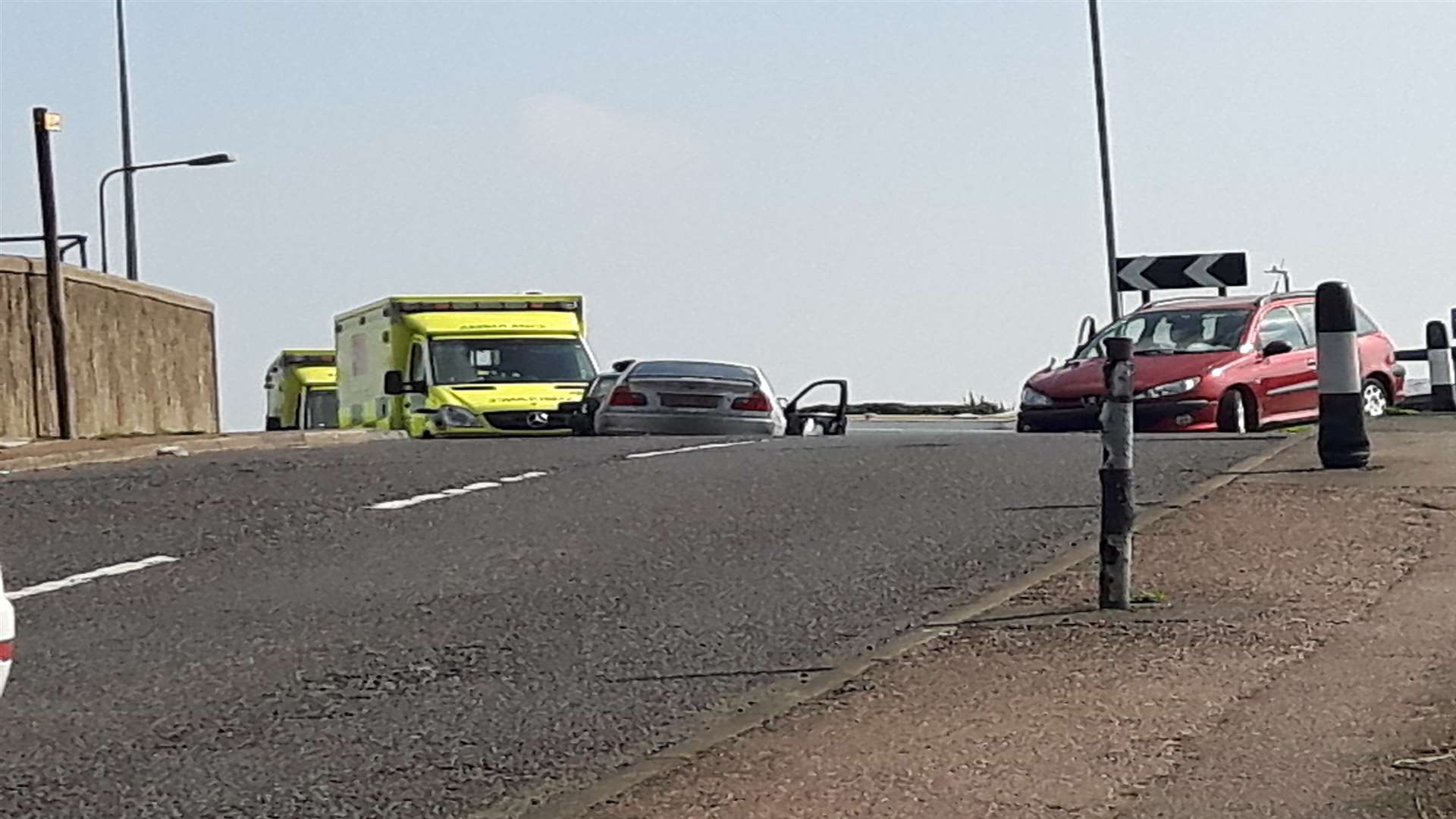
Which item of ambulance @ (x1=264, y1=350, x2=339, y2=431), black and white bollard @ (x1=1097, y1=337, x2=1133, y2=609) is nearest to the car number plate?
black and white bollard @ (x1=1097, y1=337, x2=1133, y2=609)

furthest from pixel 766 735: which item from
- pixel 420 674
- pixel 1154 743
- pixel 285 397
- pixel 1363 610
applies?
pixel 285 397

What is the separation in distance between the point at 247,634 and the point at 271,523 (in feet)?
11.8

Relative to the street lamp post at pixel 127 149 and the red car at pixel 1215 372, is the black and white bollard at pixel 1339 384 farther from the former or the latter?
the street lamp post at pixel 127 149

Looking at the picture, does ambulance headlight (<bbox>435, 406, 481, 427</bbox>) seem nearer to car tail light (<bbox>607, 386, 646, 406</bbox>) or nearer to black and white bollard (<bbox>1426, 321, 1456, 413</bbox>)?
car tail light (<bbox>607, 386, 646, 406</bbox>)

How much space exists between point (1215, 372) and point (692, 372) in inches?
246

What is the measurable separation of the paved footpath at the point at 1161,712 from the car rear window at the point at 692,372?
48.0 feet

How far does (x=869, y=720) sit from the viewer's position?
6836 millimetres

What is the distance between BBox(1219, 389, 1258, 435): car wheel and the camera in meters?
20.3

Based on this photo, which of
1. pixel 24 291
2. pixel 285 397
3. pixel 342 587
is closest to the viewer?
pixel 342 587

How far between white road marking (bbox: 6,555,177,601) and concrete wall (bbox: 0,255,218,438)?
13634 millimetres

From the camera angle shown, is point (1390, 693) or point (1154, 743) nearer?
point (1154, 743)

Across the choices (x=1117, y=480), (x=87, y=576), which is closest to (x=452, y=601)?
(x=87, y=576)

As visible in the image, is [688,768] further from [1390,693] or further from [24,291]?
[24,291]

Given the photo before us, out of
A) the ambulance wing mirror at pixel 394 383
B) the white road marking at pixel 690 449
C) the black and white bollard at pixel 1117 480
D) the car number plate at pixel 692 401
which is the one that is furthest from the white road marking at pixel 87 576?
the ambulance wing mirror at pixel 394 383
